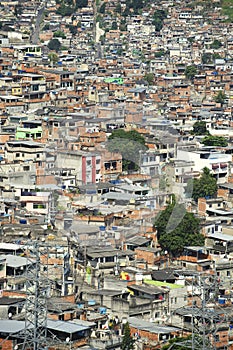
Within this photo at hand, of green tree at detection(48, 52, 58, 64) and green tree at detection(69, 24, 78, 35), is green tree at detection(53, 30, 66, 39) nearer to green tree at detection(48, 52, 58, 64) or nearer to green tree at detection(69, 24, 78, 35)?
green tree at detection(69, 24, 78, 35)

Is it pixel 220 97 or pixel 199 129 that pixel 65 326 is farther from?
pixel 220 97

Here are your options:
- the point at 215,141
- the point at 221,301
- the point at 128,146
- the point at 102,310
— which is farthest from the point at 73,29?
the point at 102,310

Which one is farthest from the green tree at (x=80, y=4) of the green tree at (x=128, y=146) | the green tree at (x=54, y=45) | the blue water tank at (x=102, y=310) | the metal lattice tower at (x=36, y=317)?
the metal lattice tower at (x=36, y=317)

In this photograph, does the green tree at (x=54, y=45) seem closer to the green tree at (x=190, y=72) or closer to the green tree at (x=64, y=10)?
the green tree at (x=190, y=72)

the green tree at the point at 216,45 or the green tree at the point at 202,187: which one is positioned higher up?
the green tree at the point at 216,45

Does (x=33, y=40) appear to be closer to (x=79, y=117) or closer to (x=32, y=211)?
(x=79, y=117)

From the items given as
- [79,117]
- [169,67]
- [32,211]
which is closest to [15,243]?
[32,211]
